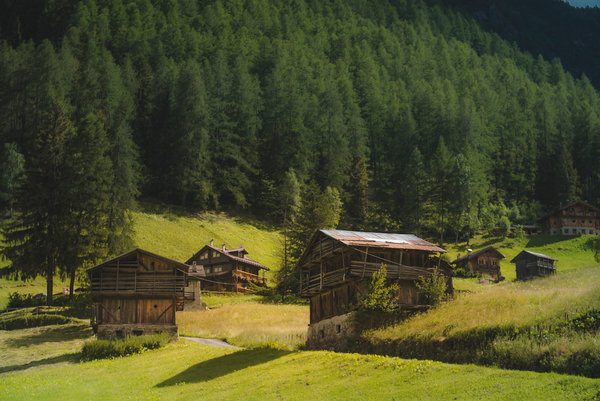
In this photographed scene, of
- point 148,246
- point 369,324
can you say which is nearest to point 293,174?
point 148,246

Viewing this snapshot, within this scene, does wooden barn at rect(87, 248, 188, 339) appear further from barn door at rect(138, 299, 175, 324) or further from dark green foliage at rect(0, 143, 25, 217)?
dark green foliage at rect(0, 143, 25, 217)

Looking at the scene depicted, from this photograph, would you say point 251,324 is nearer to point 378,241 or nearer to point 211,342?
point 211,342

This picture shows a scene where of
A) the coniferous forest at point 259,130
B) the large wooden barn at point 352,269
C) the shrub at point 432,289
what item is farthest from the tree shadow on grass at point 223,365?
the coniferous forest at point 259,130

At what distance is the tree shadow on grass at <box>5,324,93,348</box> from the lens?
1596 inches

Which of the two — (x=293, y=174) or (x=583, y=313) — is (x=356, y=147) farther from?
(x=583, y=313)

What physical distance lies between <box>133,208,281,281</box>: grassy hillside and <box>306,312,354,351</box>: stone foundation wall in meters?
27.8

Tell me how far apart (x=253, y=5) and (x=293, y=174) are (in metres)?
111

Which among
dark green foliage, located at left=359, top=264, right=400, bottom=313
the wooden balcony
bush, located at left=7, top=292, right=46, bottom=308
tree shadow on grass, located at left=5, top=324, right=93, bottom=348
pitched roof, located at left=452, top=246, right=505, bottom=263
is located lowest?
tree shadow on grass, located at left=5, top=324, right=93, bottom=348

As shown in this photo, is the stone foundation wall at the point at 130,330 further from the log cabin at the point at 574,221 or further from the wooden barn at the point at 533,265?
the log cabin at the point at 574,221

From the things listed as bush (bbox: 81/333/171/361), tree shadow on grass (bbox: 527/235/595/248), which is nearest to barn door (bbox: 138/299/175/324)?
bush (bbox: 81/333/171/361)

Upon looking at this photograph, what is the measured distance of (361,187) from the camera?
106 m

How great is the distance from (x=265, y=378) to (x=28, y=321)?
1142 inches

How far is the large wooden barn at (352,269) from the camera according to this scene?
117ft

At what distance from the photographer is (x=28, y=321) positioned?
45.8 metres
